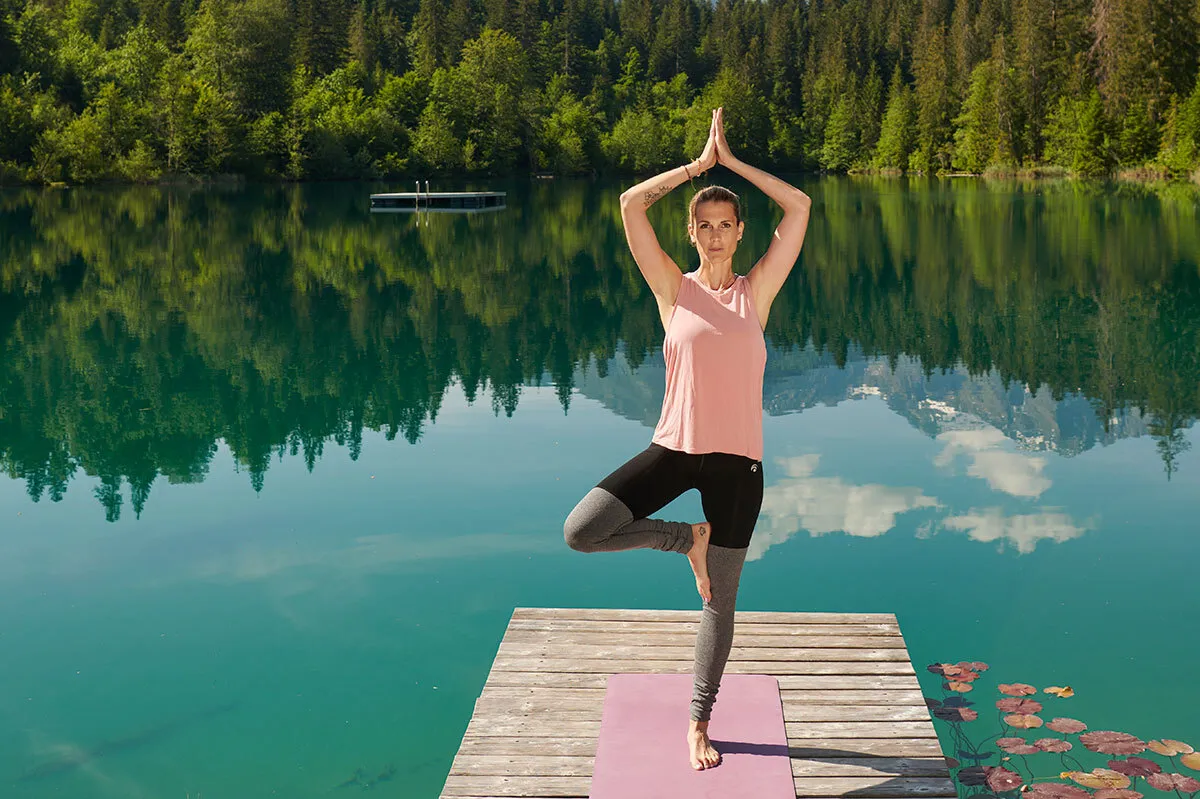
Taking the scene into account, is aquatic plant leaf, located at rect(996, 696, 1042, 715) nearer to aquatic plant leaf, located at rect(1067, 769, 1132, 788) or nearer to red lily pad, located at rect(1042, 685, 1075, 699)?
red lily pad, located at rect(1042, 685, 1075, 699)

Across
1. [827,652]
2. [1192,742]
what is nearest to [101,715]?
[827,652]

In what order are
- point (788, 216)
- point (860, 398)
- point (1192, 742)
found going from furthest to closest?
point (860, 398) < point (1192, 742) < point (788, 216)

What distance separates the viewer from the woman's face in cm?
459

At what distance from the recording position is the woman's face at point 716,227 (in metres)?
4.59

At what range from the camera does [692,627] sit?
627cm

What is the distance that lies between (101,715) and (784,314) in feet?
61.9

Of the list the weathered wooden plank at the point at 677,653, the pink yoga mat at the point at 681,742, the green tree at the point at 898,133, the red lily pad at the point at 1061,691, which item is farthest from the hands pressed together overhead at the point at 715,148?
the green tree at the point at 898,133

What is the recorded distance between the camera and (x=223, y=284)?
93.7 feet

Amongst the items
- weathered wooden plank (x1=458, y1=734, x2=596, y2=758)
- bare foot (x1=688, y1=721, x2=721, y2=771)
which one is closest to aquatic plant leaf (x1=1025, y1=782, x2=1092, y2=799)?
bare foot (x1=688, y1=721, x2=721, y2=771)

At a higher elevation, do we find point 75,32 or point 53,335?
point 75,32

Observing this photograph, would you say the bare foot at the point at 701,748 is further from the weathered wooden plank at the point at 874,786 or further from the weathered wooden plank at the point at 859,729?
the weathered wooden plank at the point at 859,729

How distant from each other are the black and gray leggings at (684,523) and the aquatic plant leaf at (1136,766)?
8.51ft

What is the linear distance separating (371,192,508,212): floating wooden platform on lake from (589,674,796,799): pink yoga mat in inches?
2061

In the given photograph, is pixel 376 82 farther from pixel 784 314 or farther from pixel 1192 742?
pixel 1192 742
